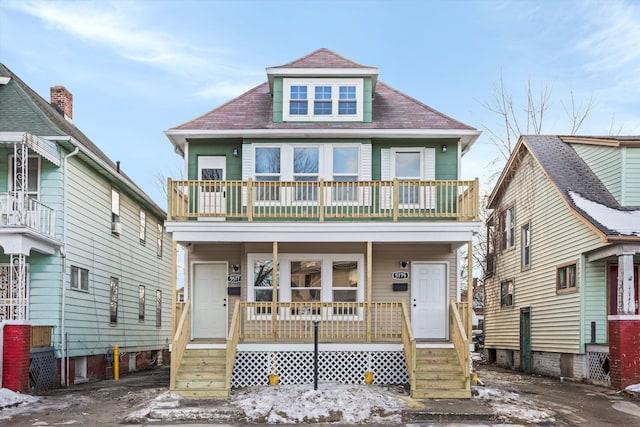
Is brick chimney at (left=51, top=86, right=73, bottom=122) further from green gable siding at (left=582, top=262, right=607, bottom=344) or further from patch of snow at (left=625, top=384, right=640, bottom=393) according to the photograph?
patch of snow at (left=625, top=384, right=640, bottom=393)

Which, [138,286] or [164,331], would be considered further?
[164,331]

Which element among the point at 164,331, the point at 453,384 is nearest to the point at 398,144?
the point at 453,384

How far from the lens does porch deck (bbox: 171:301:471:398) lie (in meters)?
15.7

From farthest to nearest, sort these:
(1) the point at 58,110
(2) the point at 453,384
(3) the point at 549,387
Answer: (1) the point at 58,110, (3) the point at 549,387, (2) the point at 453,384

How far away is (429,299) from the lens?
739 inches

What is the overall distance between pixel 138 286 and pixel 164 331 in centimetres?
449

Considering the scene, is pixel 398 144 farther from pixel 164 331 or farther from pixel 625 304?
pixel 164 331

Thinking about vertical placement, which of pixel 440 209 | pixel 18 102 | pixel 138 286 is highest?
pixel 18 102

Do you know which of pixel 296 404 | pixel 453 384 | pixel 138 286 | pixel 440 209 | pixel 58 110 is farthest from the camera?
pixel 138 286

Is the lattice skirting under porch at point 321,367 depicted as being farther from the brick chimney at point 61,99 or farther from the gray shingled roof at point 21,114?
the brick chimney at point 61,99

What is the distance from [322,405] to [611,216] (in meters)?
10.0

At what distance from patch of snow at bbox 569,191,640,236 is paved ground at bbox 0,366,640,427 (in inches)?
157

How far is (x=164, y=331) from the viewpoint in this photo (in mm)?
30641

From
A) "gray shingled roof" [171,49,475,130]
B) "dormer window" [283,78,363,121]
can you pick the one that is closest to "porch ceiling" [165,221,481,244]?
"gray shingled roof" [171,49,475,130]
